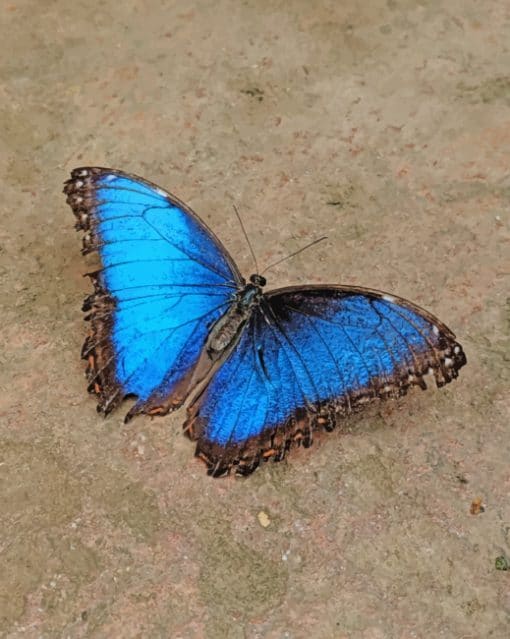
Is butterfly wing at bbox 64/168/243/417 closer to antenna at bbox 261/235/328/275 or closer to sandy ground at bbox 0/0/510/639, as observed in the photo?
sandy ground at bbox 0/0/510/639

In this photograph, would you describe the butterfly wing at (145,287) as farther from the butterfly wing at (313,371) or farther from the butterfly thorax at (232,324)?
the butterfly wing at (313,371)

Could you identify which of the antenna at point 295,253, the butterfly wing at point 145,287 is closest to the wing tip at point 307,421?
the butterfly wing at point 145,287

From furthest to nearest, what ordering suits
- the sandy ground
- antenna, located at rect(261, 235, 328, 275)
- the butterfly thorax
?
antenna, located at rect(261, 235, 328, 275), the butterfly thorax, the sandy ground

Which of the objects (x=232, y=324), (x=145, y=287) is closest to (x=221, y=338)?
(x=232, y=324)

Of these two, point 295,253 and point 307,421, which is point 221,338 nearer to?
point 307,421

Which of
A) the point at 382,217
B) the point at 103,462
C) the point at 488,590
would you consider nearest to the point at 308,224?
the point at 382,217

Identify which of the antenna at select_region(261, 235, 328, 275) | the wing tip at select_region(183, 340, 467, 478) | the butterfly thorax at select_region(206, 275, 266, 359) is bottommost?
the wing tip at select_region(183, 340, 467, 478)

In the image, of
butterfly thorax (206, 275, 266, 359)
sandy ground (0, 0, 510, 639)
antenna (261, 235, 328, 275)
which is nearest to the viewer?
sandy ground (0, 0, 510, 639)

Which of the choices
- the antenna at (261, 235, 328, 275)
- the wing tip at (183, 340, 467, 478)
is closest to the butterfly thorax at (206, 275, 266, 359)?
the wing tip at (183, 340, 467, 478)
